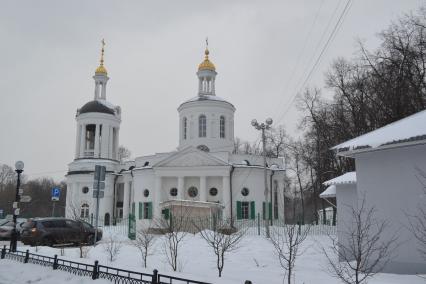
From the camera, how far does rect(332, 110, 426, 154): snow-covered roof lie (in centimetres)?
1012

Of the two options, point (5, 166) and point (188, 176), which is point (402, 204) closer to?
point (188, 176)

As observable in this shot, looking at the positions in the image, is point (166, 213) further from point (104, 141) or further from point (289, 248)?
point (104, 141)

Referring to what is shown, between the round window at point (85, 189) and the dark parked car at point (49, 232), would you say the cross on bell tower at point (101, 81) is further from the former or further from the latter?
the dark parked car at point (49, 232)

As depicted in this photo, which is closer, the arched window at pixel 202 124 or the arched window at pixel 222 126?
the arched window at pixel 202 124

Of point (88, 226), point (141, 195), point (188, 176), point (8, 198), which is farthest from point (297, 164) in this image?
point (8, 198)

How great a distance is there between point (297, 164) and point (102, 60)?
24.8m

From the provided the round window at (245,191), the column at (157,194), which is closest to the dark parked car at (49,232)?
A: the column at (157,194)

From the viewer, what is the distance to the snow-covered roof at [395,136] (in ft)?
33.2

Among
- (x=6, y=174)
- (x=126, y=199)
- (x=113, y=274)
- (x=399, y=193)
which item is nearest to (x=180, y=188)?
(x=126, y=199)

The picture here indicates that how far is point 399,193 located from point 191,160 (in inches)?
1010

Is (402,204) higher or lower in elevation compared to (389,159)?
lower

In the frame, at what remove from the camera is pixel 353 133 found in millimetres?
28469

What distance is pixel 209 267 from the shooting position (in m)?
12.0

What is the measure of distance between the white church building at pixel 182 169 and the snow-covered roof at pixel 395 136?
17.3 m
